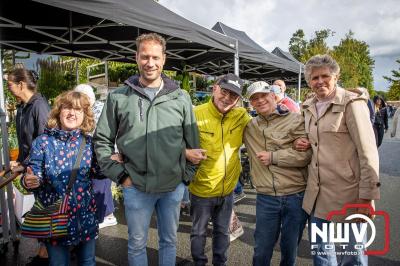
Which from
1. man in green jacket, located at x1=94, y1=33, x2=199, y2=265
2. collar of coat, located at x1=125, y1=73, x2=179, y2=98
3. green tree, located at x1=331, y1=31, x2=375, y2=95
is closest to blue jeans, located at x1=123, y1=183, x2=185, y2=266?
man in green jacket, located at x1=94, y1=33, x2=199, y2=265

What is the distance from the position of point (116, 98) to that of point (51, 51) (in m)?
4.69

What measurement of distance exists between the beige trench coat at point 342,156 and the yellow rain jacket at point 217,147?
0.64 meters

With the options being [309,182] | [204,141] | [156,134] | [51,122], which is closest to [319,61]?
[309,182]

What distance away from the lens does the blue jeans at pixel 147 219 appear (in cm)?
208

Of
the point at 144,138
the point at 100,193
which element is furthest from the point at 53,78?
the point at 144,138

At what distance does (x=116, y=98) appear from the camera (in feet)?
6.79

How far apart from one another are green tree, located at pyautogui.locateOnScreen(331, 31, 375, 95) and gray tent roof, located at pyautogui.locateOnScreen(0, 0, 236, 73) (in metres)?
29.1

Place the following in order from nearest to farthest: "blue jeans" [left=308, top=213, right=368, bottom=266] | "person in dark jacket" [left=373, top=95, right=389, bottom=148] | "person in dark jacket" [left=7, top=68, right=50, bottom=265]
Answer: "blue jeans" [left=308, top=213, right=368, bottom=266], "person in dark jacket" [left=7, top=68, right=50, bottom=265], "person in dark jacket" [left=373, top=95, right=389, bottom=148]

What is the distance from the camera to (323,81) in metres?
2.03

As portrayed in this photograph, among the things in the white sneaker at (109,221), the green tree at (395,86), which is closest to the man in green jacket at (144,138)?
the white sneaker at (109,221)

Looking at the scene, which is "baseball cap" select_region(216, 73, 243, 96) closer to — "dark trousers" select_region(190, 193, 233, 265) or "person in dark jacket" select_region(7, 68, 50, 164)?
"dark trousers" select_region(190, 193, 233, 265)

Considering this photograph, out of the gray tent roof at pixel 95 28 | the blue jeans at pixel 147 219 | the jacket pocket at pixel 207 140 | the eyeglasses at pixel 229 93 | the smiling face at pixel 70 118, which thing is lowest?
Answer: the blue jeans at pixel 147 219

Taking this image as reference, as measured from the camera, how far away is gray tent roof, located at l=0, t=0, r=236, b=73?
Result: 3244 mm

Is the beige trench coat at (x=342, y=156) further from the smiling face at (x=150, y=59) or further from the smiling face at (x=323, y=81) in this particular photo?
the smiling face at (x=150, y=59)
